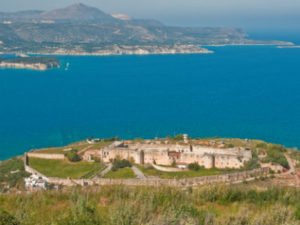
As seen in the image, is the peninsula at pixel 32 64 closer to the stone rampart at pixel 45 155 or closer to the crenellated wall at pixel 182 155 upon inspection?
the stone rampart at pixel 45 155

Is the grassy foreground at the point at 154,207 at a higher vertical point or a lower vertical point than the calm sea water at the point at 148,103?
higher

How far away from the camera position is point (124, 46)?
163875 mm

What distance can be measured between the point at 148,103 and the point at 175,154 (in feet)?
119

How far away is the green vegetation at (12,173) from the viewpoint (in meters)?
25.9

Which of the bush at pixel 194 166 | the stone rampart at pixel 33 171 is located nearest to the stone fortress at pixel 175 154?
the bush at pixel 194 166

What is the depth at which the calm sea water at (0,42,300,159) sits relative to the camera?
47781 millimetres

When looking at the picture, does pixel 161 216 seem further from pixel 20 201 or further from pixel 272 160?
pixel 272 160

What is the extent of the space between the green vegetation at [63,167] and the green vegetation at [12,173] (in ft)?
3.09

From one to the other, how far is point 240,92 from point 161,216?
65.7m

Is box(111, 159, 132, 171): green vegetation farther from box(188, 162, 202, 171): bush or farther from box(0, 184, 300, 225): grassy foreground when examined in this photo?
box(0, 184, 300, 225): grassy foreground

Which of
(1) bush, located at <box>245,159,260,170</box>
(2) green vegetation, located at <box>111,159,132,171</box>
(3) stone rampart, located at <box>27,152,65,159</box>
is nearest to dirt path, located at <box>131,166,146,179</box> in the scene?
(2) green vegetation, located at <box>111,159,132,171</box>

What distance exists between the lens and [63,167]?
Result: 2905cm

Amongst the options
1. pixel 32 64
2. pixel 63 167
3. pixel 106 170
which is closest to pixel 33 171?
pixel 63 167

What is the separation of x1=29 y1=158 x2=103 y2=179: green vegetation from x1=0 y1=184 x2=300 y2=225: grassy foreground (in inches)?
481
